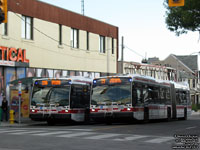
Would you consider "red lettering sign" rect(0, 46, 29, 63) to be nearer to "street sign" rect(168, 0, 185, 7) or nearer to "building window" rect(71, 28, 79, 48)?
"building window" rect(71, 28, 79, 48)

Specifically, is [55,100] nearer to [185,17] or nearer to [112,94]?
[112,94]

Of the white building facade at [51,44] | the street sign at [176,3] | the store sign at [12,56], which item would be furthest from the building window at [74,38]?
the street sign at [176,3]

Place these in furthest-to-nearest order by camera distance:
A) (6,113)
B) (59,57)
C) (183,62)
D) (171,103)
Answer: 1. (183,62)
2. (59,57)
3. (171,103)
4. (6,113)

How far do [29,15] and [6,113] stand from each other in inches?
361

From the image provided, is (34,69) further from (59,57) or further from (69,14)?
(69,14)

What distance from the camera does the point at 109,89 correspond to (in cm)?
2512

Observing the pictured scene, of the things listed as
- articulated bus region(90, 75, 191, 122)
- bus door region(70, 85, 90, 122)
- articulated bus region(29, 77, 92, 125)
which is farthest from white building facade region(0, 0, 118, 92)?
articulated bus region(90, 75, 191, 122)

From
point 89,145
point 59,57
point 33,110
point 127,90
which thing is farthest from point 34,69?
point 89,145

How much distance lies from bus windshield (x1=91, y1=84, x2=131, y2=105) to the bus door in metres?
1.48

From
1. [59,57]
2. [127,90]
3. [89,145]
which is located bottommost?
[89,145]

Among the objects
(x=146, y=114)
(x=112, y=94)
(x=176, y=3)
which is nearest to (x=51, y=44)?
(x=146, y=114)

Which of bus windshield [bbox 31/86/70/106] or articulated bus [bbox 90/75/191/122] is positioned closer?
articulated bus [bbox 90/75/191/122]

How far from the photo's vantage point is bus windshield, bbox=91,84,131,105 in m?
24.8

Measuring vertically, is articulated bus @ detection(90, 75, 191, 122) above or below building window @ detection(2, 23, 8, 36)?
below
